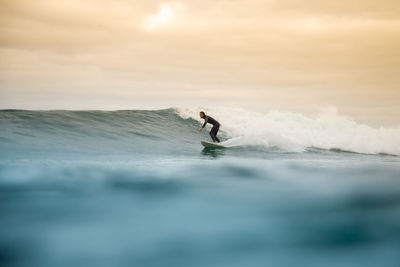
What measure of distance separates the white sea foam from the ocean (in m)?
4.64

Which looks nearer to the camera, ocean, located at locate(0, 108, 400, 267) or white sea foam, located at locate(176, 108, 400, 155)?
ocean, located at locate(0, 108, 400, 267)

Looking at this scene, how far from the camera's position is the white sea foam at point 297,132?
17.6 metres

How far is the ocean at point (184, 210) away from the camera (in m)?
4.64

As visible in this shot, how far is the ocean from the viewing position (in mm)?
4645

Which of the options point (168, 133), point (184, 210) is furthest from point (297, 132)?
point (184, 210)

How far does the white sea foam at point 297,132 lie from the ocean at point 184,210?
4637mm

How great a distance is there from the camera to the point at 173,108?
25547 millimetres

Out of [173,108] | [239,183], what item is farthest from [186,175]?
[173,108]

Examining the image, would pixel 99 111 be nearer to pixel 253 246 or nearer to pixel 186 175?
pixel 186 175

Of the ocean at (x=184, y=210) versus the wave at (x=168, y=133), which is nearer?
the ocean at (x=184, y=210)

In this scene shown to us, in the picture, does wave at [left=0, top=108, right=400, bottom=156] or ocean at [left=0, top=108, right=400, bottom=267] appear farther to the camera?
wave at [left=0, top=108, right=400, bottom=156]

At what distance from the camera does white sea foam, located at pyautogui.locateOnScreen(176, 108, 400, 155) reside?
694 inches

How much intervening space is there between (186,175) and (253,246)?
434cm

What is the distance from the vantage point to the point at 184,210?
6359 millimetres
